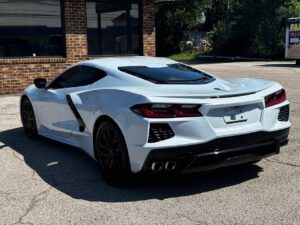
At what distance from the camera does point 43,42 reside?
43.6 ft

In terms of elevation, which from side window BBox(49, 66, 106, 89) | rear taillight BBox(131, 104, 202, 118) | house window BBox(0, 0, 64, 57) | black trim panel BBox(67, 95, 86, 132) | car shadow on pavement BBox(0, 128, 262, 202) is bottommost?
car shadow on pavement BBox(0, 128, 262, 202)

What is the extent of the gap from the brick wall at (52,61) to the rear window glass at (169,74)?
26.8ft

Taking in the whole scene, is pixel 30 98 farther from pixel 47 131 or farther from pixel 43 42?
pixel 43 42

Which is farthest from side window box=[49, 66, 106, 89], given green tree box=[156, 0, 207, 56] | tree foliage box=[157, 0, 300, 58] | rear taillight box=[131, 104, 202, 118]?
green tree box=[156, 0, 207, 56]

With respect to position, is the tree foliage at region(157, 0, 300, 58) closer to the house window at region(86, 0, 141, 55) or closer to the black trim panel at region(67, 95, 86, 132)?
the house window at region(86, 0, 141, 55)

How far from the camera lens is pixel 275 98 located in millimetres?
5059

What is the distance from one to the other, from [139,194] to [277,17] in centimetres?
3216

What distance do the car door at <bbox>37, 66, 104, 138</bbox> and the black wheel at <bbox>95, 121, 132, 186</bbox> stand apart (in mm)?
711

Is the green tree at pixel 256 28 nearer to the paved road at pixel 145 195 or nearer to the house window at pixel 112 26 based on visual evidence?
the house window at pixel 112 26

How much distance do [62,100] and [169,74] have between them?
1.52m

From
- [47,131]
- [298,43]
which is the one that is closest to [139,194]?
[47,131]

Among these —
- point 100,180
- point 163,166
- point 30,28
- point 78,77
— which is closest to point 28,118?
point 78,77

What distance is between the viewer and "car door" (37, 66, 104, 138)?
5.83 meters

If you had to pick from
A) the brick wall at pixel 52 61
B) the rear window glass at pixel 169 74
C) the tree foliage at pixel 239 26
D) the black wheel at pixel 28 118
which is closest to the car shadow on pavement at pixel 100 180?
the black wheel at pixel 28 118
